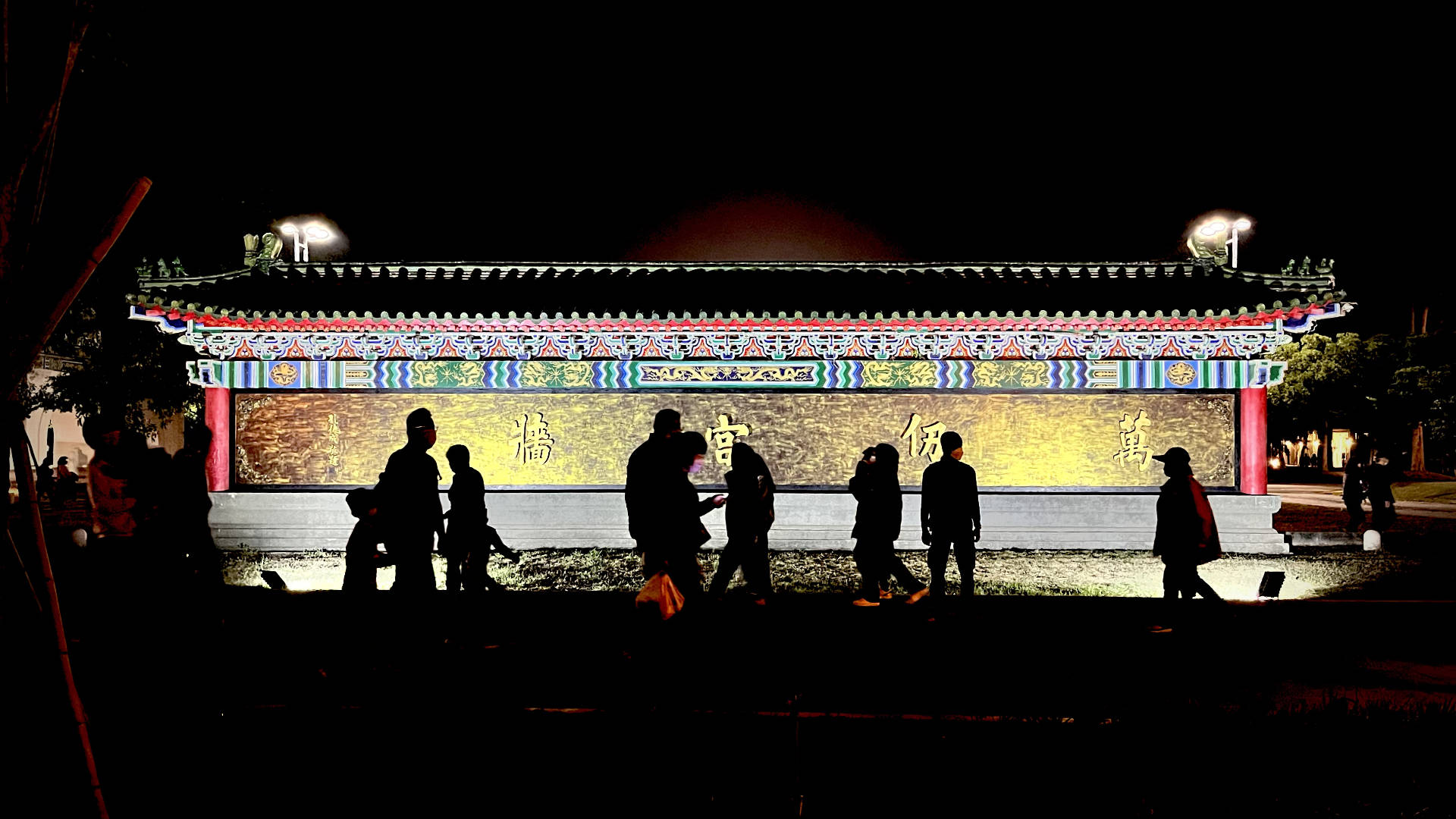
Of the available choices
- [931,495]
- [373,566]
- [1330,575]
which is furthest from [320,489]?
[1330,575]

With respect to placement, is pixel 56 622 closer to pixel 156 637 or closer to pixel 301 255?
pixel 156 637

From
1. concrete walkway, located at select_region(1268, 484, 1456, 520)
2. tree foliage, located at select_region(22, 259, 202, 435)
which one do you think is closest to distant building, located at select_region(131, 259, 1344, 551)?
concrete walkway, located at select_region(1268, 484, 1456, 520)

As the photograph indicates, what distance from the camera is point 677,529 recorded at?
4.96 meters

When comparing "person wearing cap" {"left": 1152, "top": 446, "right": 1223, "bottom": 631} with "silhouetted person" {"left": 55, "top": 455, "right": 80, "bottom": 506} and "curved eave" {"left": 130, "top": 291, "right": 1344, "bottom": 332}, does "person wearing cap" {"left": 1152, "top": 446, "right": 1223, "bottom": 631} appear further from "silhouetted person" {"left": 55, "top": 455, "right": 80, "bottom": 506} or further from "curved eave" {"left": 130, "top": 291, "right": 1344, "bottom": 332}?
"silhouetted person" {"left": 55, "top": 455, "right": 80, "bottom": 506}

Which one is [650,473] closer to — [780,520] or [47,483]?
[780,520]

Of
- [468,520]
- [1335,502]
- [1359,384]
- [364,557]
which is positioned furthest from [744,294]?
[1359,384]

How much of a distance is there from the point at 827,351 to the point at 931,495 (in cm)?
563

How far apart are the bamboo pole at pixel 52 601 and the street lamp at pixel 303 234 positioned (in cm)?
1404

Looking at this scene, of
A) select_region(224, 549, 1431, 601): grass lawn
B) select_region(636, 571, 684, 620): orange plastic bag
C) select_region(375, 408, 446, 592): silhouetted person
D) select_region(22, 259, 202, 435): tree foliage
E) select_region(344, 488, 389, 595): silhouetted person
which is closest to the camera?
select_region(636, 571, 684, 620): orange plastic bag

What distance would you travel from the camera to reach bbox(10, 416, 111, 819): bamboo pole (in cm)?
260

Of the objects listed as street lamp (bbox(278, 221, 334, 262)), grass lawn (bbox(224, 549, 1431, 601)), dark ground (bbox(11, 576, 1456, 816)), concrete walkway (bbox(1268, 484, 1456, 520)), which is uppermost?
street lamp (bbox(278, 221, 334, 262))

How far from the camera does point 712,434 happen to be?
1295 cm

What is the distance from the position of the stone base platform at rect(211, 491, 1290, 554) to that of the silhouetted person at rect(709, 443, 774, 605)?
508 centimetres

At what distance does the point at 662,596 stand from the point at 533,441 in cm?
886
